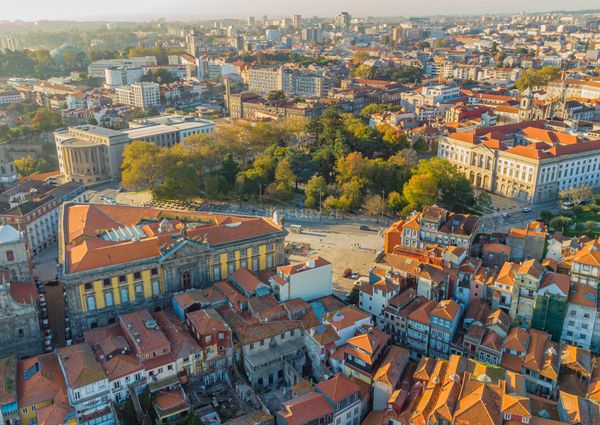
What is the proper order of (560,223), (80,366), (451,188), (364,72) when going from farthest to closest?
(364,72), (451,188), (560,223), (80,366)

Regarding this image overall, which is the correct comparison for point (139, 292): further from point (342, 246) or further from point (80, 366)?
point (342, 246)

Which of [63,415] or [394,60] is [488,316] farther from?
[394,60]

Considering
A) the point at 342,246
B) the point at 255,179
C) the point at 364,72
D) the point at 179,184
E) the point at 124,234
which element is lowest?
the point at 342,246

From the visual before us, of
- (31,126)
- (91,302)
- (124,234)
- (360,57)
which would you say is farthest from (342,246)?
(360,57)

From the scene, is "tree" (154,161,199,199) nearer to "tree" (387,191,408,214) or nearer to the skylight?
the skylight

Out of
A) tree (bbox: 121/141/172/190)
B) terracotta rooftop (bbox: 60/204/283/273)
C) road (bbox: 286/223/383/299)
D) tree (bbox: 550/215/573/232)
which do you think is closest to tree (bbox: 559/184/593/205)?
tree (bbox: 550/215/573/232)

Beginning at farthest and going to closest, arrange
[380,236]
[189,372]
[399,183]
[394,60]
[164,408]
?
[394,60], [399,183], [380,236], [189,372], [164,408]

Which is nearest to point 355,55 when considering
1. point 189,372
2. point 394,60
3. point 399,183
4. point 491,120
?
point 394,60
